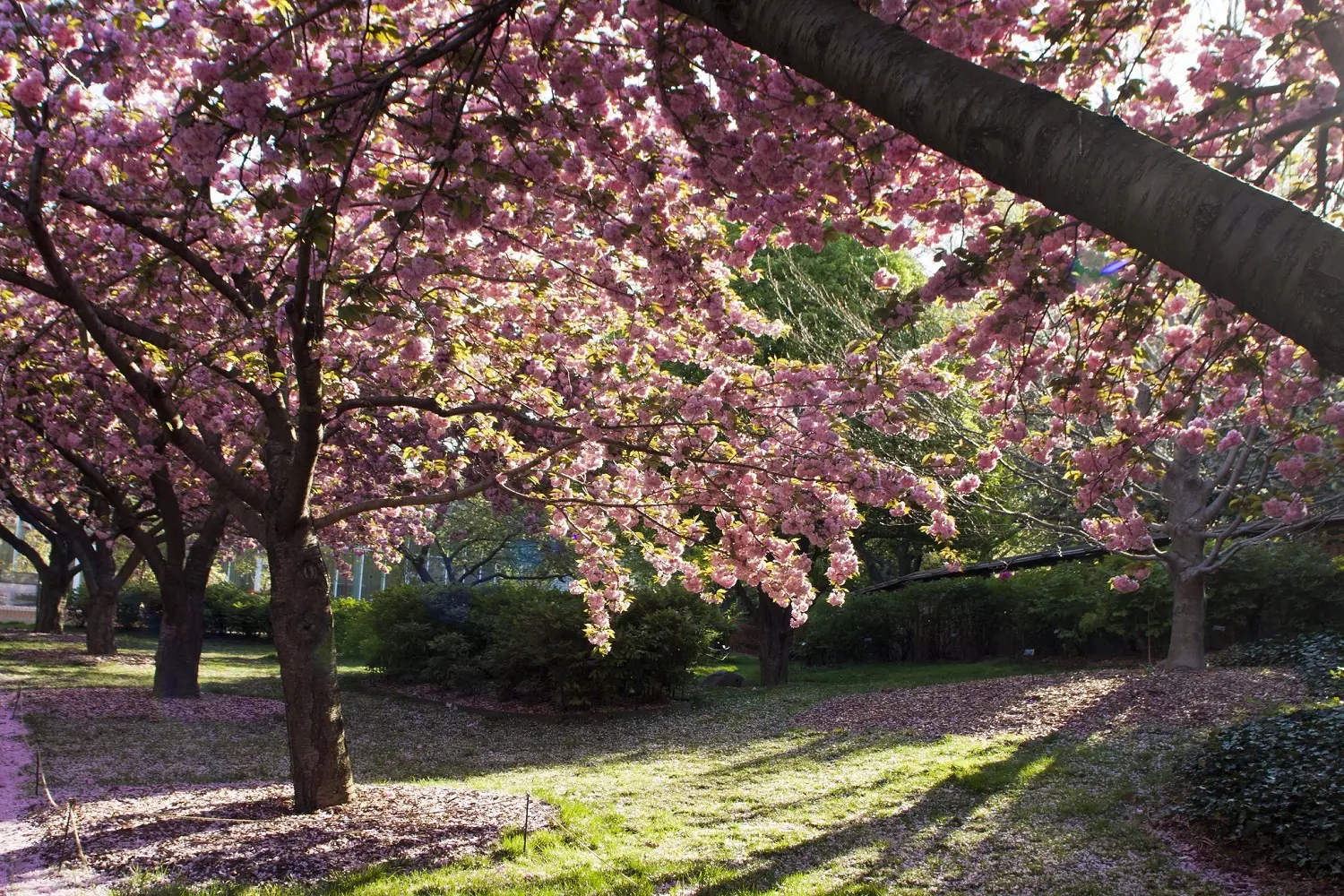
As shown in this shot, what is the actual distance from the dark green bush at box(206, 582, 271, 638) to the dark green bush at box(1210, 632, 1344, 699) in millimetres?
25844

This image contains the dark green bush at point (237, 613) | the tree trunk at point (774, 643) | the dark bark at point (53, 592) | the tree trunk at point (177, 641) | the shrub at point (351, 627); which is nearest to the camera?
the tree trunk at point (177, 641)

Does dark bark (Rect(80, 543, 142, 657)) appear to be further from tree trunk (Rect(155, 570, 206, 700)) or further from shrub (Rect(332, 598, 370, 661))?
tree trunk (Rect(155, 570, 206, 700))

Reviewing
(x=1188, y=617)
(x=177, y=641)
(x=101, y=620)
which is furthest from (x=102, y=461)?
(x=1188, y=617)

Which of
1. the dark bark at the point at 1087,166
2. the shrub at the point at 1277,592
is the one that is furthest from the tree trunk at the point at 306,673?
the shrub at the point at 1277,592

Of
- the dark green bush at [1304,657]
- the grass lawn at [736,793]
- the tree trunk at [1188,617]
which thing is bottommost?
the grass lawn at [736,793]

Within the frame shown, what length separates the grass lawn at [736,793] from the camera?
18.0ft

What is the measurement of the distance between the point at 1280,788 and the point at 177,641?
13.4m

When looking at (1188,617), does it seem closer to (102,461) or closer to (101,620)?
(102,461)

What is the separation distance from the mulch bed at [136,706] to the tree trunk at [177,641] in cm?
28

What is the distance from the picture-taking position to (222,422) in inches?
436

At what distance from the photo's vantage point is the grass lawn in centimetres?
550

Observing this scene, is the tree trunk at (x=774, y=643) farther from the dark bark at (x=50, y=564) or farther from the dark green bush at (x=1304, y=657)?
the dark bark at (x=50, y=564)

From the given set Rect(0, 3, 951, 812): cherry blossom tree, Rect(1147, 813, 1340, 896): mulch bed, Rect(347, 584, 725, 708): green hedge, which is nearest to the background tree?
Rect(347, 584, 725, 708): green hedge

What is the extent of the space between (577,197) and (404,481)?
8.63 metres
